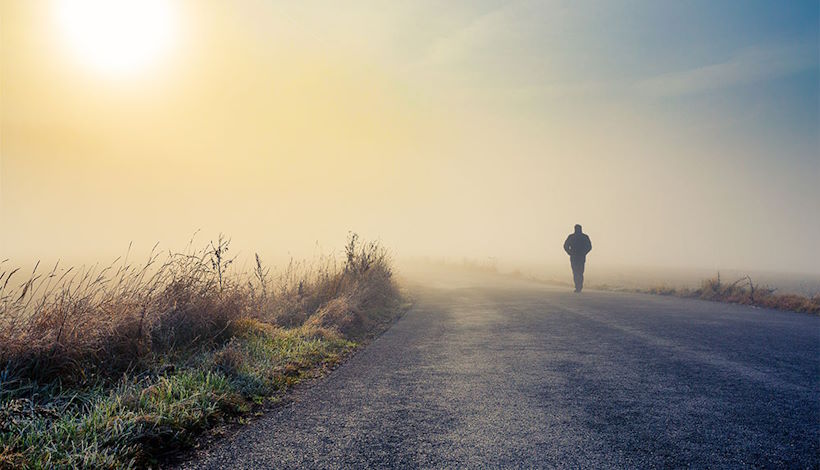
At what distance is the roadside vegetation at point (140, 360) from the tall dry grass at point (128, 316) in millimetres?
17

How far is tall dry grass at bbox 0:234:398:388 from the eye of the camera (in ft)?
15.4

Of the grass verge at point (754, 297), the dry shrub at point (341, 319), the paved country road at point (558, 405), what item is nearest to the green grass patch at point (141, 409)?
the paved country road at point (558, 405)

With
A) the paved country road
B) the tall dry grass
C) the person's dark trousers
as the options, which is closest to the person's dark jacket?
the person's dark trousers

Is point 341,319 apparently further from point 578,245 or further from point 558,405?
point 578,245

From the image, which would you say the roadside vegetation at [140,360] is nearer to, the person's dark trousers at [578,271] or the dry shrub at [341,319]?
the dry shrub at [341,319]

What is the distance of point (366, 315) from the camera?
10.3m

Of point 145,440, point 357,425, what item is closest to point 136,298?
point 145,440

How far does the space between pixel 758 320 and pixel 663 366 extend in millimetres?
5330

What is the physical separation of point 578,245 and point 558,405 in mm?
14679

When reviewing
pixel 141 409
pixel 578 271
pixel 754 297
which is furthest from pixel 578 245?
pixel 141 409

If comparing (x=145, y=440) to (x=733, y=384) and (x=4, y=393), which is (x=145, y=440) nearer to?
(x=4, y=393)

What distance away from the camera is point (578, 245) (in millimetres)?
18047

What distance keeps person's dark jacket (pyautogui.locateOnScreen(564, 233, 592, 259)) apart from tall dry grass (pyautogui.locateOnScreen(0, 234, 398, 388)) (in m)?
10.9

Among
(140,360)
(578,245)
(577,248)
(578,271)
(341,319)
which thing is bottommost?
(140,360)
